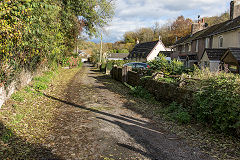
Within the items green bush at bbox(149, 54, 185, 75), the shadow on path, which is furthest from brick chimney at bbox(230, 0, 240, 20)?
the shadow on path

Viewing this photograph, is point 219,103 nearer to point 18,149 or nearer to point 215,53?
point 18,149

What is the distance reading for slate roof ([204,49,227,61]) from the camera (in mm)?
21917

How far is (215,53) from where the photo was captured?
22.4m

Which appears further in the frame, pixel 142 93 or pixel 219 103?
pixel 142 93

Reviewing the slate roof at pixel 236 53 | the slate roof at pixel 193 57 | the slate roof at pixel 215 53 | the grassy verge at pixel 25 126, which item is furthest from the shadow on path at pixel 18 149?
the slate roof at pixel 193 57

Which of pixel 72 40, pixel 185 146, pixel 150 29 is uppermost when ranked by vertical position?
pixel 150 29

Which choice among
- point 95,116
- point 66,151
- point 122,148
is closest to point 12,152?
point 66,151

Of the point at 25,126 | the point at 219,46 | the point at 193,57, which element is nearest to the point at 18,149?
the point at 25,126

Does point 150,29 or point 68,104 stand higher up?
point 150,29

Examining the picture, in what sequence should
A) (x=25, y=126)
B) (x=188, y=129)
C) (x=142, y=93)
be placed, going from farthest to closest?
(x=142, y=93)
(x=188, y=129)
(x=25, y=126)

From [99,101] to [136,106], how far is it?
1937 millimetres

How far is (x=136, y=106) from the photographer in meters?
9.06

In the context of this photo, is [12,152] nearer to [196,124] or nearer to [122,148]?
[122,148]

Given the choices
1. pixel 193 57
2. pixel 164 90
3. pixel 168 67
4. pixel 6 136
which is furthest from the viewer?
pixel 193 57
